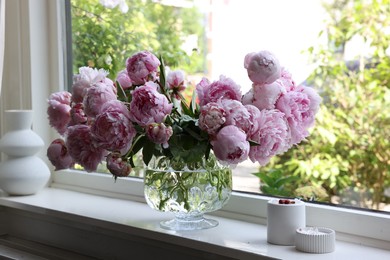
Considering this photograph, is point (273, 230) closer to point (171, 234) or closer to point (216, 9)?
point (171, 234)

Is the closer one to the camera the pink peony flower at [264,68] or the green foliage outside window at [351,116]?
the pink peony flower at [264,68]

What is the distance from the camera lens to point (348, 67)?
161 centimetres

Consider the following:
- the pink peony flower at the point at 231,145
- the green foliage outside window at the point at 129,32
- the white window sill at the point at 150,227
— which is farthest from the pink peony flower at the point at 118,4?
the pink peony flower at the point at 231,145

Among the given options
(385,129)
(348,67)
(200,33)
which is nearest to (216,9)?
(200,33)

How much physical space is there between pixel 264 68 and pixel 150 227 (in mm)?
514

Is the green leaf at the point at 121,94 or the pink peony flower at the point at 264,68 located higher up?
the pink peony flower at the point at 264,68

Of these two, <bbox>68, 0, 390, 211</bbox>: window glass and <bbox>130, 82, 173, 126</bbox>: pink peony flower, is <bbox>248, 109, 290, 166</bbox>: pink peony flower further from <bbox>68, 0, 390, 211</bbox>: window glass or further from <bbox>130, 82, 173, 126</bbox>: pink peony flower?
<bbox>68, 0, 390, 211</bbox>: window glass

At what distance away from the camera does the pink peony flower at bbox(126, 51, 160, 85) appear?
4.31ft

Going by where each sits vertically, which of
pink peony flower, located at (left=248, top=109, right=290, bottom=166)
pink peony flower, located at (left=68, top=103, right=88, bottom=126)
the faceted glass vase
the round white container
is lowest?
the round white container

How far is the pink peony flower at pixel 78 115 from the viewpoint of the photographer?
4.29 feet

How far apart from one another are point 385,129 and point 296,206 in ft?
1.21

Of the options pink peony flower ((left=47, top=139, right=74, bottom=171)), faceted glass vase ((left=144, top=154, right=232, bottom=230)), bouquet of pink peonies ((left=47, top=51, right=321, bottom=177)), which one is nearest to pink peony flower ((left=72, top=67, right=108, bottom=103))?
bouquet of pink peonies ((left=47, top=51, right=321, bottom=177))

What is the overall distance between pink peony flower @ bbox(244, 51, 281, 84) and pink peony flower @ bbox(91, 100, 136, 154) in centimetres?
26

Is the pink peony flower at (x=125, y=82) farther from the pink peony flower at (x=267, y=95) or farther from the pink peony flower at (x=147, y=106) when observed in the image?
the pink peony flower at (x=267, y=95)
